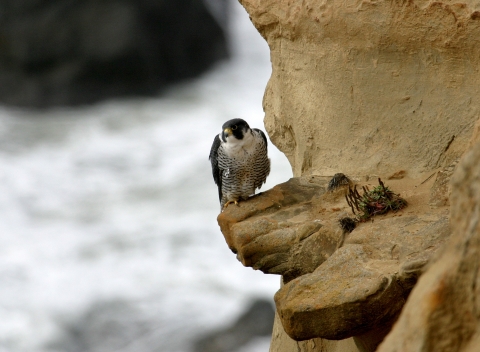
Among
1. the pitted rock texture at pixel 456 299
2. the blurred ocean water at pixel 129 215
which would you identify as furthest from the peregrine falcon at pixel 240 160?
the blurred ocean water at pixel 129 215

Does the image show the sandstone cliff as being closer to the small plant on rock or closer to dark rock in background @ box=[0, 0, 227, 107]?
the small plant on rock

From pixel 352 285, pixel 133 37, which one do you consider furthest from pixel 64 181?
pixel 352 285

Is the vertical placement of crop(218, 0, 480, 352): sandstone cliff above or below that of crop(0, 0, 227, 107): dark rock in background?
below

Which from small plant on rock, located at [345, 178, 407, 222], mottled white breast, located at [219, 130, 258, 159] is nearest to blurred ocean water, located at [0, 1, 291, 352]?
mottled white breast, located at [219, 130, 258, 159]

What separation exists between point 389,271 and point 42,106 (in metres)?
15.2

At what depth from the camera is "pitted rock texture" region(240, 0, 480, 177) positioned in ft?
17.3

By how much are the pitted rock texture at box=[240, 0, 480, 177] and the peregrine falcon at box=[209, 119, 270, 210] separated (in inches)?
16.1

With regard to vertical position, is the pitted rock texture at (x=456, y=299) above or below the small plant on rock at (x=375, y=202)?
below

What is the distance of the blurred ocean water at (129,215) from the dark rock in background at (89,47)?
441 mm

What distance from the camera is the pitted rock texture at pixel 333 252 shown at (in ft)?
13.6

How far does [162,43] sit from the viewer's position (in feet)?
59.8

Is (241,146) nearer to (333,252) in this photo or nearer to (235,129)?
(235,129)

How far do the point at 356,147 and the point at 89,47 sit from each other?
1273 cm

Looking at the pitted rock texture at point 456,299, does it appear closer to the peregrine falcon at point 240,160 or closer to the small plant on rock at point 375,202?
the small plant on rock at point 375,202
